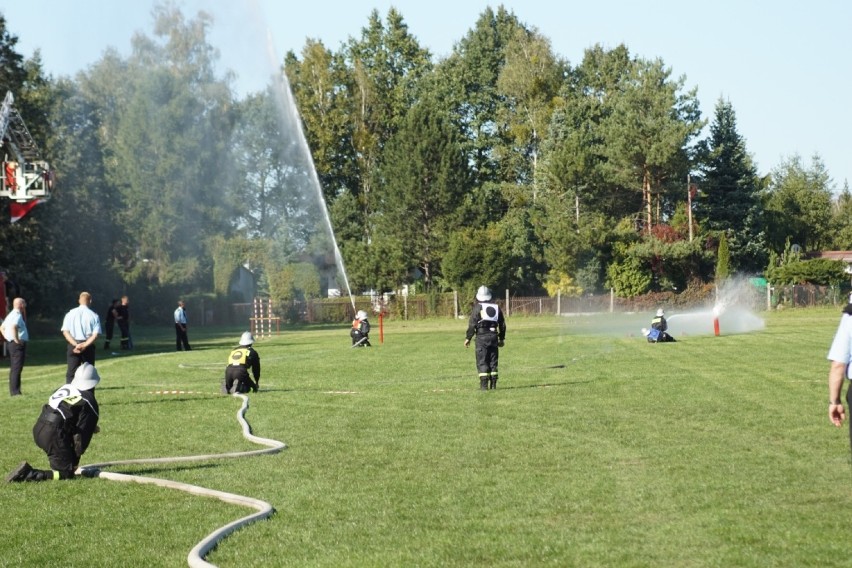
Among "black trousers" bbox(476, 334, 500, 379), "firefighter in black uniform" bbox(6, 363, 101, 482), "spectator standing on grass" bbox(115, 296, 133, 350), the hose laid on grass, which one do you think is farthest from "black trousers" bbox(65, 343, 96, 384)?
"spectator standing on grass" bbox(115, 296, 133, 350)

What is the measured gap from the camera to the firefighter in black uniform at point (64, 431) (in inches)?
478

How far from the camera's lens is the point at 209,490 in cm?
1093

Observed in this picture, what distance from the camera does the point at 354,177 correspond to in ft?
306

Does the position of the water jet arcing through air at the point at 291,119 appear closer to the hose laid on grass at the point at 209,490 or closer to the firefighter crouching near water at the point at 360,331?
the firefighter crouching near water at the point at 360,331

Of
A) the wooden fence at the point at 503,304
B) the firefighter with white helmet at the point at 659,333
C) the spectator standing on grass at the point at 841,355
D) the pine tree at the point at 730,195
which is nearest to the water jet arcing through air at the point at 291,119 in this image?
the firefighter with white helmet at the point at 659,333

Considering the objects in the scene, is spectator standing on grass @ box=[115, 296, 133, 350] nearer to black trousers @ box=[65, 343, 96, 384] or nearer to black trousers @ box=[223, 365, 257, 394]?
black trousers @ box=[65, 343, 96, 384]

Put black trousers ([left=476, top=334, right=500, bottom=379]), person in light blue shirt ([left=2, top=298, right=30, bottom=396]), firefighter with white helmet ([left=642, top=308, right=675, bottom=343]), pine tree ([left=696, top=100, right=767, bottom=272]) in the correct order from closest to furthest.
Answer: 1. black trousers ([left=476, top=334, right=500, bottom=379])
2. person in light blue shirt ([left=2, top=298, right=30, bottom=396])
3. firefighter with white helmet ([left=642, top=308, right=675, bottom=343])
4. pine tree ([left=696, top=100, right=767, bottom=272])

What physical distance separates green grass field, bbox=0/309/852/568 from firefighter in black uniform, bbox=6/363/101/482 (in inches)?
11.1

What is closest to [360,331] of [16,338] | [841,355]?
[16,338]

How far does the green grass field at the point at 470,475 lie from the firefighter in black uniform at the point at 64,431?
0.28 meters

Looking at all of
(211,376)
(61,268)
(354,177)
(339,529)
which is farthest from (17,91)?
(339,529)

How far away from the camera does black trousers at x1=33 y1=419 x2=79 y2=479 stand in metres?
12.1

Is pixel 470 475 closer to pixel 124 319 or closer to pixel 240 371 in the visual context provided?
pixel 240 371

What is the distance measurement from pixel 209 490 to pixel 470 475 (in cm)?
257
